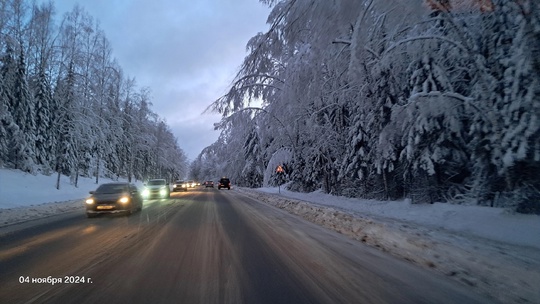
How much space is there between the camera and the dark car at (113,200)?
Answer: 51.0 ft

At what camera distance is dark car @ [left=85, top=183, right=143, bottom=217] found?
1553 cm

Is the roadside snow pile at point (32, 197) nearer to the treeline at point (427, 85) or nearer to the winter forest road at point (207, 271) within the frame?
the winter forest road at point (207, 271)

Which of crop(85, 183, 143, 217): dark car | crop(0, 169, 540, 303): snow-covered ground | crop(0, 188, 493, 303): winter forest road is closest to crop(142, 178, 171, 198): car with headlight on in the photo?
crop(0, 169, 540, 303): snow-covered ground

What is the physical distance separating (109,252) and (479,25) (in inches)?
524

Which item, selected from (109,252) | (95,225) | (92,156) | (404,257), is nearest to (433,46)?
(404,257)

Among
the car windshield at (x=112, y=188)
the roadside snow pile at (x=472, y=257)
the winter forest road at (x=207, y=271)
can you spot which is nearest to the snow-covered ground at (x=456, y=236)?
the roadside snow pile at (x=472, y=257)

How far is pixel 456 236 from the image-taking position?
26.6ft

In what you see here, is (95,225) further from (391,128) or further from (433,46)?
(433,46)

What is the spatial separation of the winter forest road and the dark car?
5032mm

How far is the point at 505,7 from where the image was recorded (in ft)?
34.3

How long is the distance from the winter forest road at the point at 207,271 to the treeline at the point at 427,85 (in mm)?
5024

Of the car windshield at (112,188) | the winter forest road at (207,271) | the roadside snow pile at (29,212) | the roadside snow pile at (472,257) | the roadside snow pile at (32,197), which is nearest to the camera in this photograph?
the winter forest road at (207,271)

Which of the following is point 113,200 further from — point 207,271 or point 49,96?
point 49,96

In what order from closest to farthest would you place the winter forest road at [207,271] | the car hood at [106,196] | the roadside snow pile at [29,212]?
1. the winter forest road at [207,271]
2. the roadside snow pile at [29,212]
3. the car hood at [106,196]
